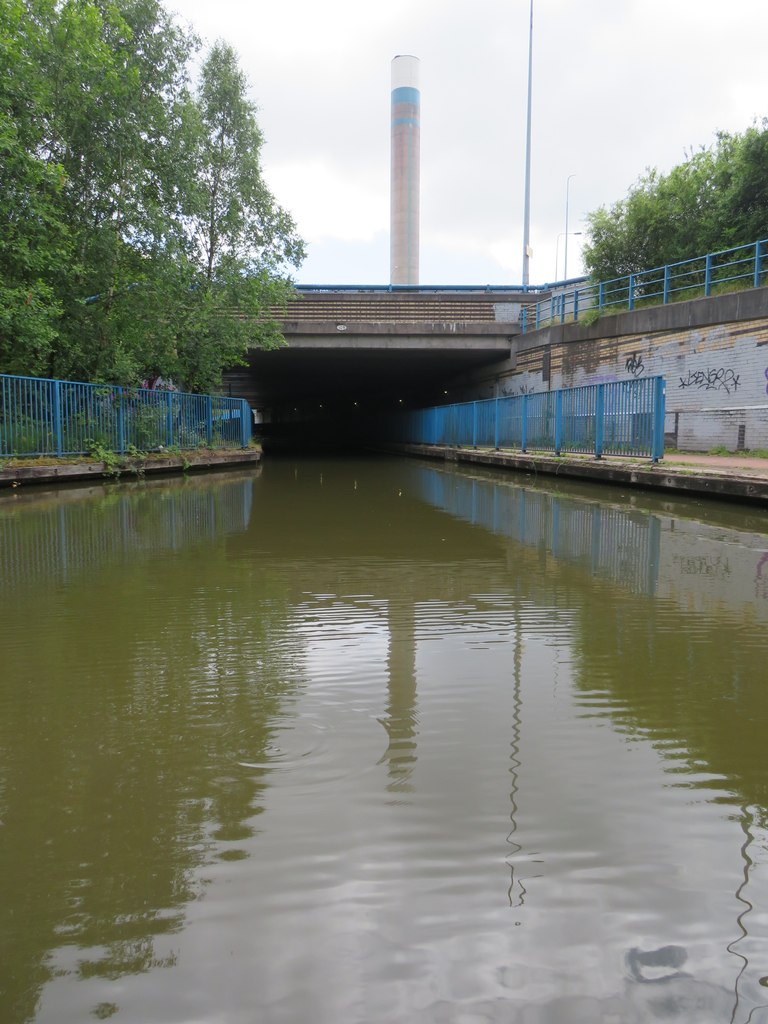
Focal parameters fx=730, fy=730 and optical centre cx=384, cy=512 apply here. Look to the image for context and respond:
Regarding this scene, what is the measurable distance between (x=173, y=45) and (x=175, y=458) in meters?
11.7

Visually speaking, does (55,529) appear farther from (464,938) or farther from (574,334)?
(574,334)

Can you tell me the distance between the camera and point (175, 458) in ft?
66.6

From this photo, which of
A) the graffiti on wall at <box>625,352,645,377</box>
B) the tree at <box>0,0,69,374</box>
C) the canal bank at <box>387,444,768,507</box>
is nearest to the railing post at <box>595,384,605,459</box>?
the canal bank at <box>387,444,768,507</box>

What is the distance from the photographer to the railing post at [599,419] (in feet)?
55.5

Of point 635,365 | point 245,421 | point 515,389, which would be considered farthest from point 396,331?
point 635,365

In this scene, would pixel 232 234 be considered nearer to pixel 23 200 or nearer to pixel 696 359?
pixel 23 200

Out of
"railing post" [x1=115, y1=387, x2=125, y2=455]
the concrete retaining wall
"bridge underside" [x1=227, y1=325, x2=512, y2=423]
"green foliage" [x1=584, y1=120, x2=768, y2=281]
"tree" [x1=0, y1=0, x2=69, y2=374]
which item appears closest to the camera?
"tree" [x1=0, y1=0, x2=69, y2=374]

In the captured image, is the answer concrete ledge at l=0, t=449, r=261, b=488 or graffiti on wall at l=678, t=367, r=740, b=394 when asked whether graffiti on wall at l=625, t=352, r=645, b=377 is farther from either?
concrete ledge at l=0, t=449, r=261, b=488

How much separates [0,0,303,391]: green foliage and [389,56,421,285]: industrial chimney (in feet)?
97.9

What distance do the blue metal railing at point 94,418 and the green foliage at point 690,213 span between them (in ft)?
54.7

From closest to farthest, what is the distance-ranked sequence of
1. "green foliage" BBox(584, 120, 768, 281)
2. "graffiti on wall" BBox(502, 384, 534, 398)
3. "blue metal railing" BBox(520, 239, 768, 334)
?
"blue metal railing" BBox(520, 239, 768, 334) < "green foliage" BBox(584, 120, 768, 281) < "graffiti on wall" BBox(502, 384, 534, 398)

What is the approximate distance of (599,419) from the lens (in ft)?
55.7

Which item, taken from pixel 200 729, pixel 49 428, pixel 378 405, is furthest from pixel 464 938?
pixel 378 405

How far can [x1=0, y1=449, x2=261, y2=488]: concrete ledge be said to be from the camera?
1411cm
